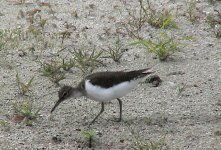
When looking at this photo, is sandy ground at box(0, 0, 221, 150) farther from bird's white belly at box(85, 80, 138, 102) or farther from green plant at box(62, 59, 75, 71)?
bird's white belly at box(85, 80, 138, 102)

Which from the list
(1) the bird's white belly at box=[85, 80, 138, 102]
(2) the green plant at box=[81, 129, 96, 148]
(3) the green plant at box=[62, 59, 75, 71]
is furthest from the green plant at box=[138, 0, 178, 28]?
(2) the green plant at box=[81, 129, 96, 148]

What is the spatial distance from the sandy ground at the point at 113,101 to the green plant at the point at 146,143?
30 mm

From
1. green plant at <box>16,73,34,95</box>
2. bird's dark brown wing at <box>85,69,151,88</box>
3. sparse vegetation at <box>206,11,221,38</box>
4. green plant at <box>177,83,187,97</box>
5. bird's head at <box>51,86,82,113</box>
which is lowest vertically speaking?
green plant at <box>177,83,187,97</box>

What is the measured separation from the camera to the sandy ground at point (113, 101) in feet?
18.7

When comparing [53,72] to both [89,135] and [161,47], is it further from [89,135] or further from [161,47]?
[89,135]

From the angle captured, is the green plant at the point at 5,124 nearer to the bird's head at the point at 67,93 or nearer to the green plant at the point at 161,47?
the bird's head at the point at 67,93

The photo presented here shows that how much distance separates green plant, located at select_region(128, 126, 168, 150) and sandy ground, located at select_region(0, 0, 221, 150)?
30 millimetres

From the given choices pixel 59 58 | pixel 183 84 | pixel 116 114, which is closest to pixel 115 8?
pixel 59 58

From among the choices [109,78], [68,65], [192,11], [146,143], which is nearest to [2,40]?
[68,65]

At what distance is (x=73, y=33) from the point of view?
831 cm

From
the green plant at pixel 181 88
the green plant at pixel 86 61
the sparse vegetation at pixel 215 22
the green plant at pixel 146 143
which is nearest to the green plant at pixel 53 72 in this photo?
the green plant at pixel 86 61

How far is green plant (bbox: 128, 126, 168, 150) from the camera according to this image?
208 inches

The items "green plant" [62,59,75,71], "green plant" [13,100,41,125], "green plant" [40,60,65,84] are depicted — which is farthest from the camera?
"green plant" [62,59,75,71]

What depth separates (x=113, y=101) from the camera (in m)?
6.64
